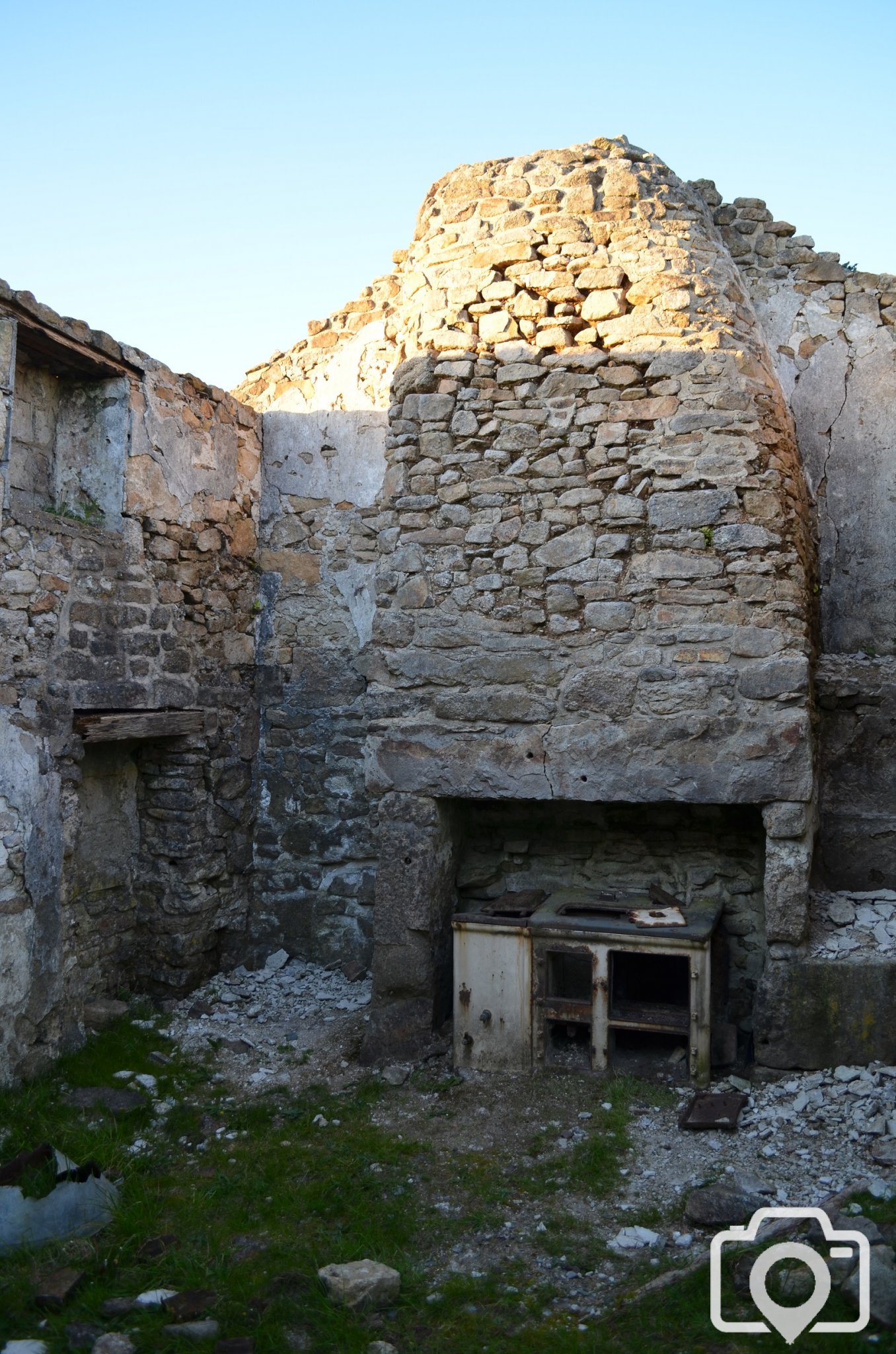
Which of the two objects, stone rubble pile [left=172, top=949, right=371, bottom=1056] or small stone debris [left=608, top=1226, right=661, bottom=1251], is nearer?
small stone debris [left=608, top=1226, right=661, bottom=1251]

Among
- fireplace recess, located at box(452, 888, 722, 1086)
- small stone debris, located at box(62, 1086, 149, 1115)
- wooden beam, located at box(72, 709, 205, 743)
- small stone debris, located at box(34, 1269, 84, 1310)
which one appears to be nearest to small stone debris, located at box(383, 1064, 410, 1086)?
fireplace recess, located at box(452, 888, 722, 1086)

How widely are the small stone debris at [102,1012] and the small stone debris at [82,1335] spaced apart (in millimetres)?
2268

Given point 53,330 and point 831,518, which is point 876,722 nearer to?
point 831,518

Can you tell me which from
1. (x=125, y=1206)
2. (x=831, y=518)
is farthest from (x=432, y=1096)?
(x=831, y=518)

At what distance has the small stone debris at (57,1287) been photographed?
2949mm

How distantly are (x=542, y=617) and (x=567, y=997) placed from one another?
1.76 metres

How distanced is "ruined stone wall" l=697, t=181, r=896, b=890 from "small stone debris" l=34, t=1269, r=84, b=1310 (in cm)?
430

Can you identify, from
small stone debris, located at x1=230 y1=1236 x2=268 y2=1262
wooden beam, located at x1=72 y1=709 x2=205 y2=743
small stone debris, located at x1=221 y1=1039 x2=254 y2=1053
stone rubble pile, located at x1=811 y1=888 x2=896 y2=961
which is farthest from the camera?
small stone debris, located at x1=221 y1=1039 x2=254 y2=1053

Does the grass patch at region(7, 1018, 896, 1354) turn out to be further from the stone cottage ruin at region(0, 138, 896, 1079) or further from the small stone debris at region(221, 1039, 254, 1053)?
the stone cottage ruin at region(0, 138, 896, 1079)

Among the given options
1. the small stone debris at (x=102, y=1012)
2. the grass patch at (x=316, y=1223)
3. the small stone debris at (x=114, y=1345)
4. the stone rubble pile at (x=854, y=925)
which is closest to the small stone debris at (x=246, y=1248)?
the grass patch at (x=316, y=1223)

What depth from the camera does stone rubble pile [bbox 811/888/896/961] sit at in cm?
418

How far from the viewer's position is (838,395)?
5.54 m

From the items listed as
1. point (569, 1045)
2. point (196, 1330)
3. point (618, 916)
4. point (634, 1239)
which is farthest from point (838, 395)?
point (196, 1330)

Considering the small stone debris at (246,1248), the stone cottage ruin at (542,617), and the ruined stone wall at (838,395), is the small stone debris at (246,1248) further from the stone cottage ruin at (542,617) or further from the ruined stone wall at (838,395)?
the ruined stone wall at (838,395)
